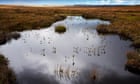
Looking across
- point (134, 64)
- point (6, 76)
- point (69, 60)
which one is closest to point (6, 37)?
point (69, 60)

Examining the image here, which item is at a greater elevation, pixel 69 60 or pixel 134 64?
pixel 134 64

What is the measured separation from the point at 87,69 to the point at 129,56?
6.60 m

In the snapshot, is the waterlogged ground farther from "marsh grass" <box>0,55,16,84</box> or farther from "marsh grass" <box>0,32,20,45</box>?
"marsh grass" <box>0,32,20,45</box>

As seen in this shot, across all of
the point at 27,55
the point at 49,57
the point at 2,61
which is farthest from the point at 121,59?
the point at 2,61

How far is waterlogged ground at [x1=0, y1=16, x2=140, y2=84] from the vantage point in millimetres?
22109

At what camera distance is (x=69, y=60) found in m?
28.1

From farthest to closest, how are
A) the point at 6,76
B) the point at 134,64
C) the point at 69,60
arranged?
the point at 69,60 → the point at 134,64 → the point at 6,76

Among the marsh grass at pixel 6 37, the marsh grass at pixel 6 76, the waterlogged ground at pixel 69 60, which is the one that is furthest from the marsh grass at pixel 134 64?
the marsh grass at pixel 6 37

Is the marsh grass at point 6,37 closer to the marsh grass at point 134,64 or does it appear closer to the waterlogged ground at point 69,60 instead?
the waterlogged ground at point 69,60

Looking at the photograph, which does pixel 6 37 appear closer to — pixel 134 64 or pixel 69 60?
pixel 69 60

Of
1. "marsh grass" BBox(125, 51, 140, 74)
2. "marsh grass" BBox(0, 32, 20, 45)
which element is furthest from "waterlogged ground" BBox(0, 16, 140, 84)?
"marsh grass" BBox(0, 32, 20, 45)

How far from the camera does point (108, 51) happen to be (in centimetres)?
3256

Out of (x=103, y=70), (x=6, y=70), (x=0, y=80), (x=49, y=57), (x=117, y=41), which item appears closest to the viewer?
(x=0, y=80)

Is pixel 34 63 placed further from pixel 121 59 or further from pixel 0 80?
pixel 121 59
